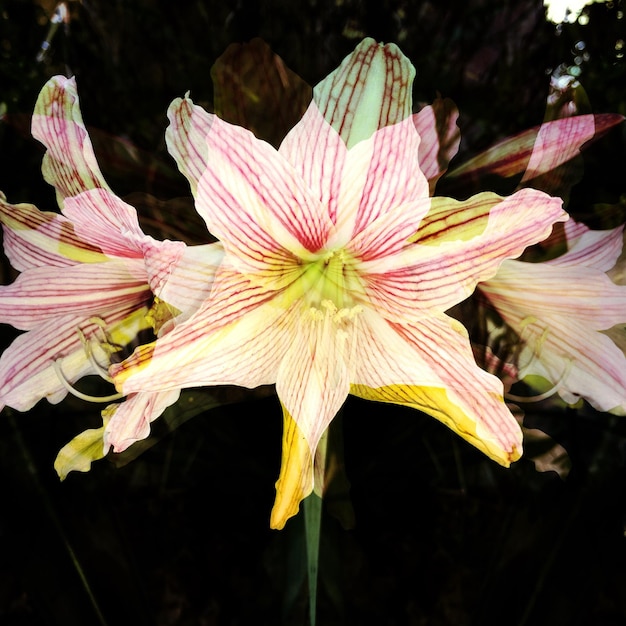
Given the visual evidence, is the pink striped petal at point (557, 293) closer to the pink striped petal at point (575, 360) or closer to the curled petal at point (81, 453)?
the pink striped petal at point (575, 360)

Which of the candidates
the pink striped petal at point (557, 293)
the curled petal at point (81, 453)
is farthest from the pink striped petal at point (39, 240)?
the pink striped petal at point (557, 293)

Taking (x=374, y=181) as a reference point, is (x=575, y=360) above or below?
below

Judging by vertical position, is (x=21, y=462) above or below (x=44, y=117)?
below

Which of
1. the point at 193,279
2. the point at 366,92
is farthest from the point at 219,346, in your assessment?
the point at 366,92

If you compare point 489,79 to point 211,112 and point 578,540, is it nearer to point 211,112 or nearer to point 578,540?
point 211,112

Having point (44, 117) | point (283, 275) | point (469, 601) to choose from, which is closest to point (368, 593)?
point (469, 601)

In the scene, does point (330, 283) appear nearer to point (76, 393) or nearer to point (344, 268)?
point (344, 268)

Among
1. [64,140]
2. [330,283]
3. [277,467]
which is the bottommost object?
[277,467]
